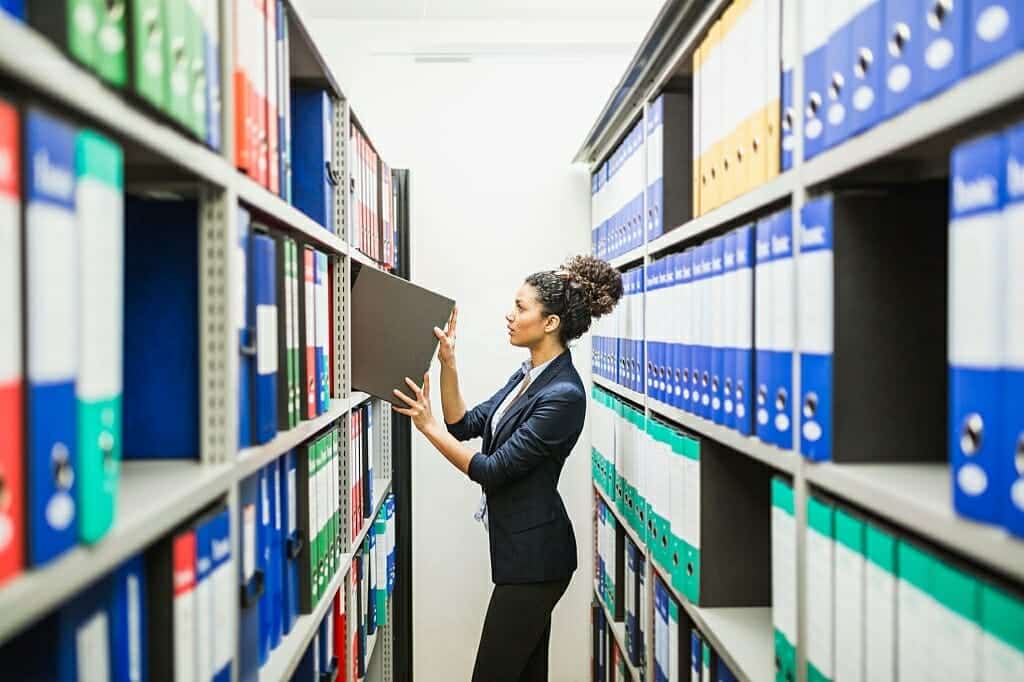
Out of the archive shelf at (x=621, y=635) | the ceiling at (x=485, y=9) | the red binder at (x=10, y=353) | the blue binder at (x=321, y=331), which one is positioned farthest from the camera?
the ceiling at (x=485, y=9)

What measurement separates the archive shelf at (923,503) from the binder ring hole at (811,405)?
0.23 ft

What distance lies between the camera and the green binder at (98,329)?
638 millimetres

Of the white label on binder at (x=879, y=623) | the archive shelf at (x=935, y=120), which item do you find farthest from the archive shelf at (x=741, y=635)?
the archive shelf at (x=935, y=120)

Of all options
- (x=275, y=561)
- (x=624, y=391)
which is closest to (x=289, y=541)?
(x=275, y=561)

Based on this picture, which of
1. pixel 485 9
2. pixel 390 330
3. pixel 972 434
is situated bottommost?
pixel 972 434

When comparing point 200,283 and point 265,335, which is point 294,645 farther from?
point 200,283

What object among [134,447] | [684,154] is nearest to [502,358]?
[684,154]

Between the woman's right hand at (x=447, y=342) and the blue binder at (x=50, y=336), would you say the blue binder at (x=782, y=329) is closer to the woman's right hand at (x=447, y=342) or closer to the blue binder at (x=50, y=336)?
the blue binder at (x=50, y=336)

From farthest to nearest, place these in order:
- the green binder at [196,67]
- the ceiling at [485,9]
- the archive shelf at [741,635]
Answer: the ceiling at [485,9] < the archive shelf at [741,635] < the green binder at [196,67]

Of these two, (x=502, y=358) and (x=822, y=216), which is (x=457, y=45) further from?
(x=822, y=216)

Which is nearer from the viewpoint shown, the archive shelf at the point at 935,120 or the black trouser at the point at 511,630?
the archive shelf at the point at 935,120

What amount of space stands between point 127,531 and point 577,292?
1705mm

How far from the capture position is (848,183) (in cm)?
106

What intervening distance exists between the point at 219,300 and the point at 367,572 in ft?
5.15
